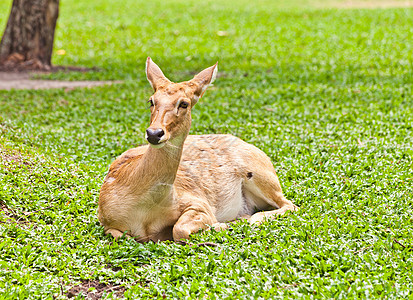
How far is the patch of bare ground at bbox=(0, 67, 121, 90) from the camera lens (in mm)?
12555

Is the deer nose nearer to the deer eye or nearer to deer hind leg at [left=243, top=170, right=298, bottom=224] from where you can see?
the deer eye

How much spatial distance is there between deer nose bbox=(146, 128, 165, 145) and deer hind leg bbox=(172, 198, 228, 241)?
1101mm

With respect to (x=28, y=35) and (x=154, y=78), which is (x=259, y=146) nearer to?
(x=154, y=78)

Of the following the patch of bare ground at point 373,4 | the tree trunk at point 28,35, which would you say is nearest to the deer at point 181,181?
the tree trunk at point 28,35

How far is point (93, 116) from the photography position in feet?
33.7

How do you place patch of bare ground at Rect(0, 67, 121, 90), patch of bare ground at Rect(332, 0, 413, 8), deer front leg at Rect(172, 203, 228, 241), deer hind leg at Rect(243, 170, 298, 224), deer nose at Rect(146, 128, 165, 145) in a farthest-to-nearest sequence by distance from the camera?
patch of bare ground at Rect(332, 0, 413, 8)
patch of bare ground at Rect(0, 67, 121, 90)
deer hind leg at Rect(243, 170, 298, 224)
deer front leg at Rect(172, 203, 228, 241)
deer nose at Rect(146, 128, 165, 145)

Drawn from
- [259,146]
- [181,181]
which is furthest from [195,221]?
[259,146]

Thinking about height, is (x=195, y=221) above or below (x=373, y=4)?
below

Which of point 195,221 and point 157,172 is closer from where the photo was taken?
point 157,172

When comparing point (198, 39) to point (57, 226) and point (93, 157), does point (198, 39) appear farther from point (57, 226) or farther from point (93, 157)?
point (57, 226)

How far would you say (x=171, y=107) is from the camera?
4984 mm

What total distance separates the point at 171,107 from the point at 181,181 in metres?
1.23

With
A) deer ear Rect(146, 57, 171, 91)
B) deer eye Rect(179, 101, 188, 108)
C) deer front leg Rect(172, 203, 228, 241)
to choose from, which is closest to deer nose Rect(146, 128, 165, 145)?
deer eye Rect(179, 101, 188, 108)

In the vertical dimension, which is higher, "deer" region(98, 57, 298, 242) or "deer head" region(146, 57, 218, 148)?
"deer head" region(146, 57, 218, 148)
